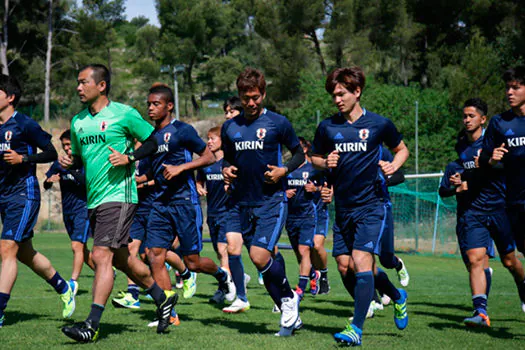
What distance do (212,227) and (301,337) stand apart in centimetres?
490

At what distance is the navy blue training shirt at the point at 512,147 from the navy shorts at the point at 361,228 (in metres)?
1.48

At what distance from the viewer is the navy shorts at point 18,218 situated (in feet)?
25.1

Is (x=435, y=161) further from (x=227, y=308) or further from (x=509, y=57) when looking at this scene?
(x=227, y=308)

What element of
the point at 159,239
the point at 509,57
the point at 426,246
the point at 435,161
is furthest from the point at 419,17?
the point at 159,239

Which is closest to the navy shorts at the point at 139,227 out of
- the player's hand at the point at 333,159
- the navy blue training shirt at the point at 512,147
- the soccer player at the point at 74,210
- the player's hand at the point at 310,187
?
the soccer player at the point at 74,210

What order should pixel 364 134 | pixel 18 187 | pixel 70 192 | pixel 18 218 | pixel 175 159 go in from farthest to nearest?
pixel 70 192, pixel 175 159, pixel 18 187, pixel 18 218, pixel 364 134

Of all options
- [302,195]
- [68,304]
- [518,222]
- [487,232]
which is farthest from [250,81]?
[302,195]

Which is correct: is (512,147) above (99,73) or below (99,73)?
below

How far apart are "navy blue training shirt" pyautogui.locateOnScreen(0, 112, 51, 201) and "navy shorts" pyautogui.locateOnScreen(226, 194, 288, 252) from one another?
2.40 metres

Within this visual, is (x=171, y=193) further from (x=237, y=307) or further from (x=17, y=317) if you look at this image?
(x=17, y=317)

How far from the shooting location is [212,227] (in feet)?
38.2

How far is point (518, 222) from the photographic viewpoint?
291 inches

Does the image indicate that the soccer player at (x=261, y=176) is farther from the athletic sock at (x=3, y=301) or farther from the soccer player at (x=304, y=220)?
the soccer player at (x=304, y=220)

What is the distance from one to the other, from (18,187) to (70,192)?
11.2 ft
